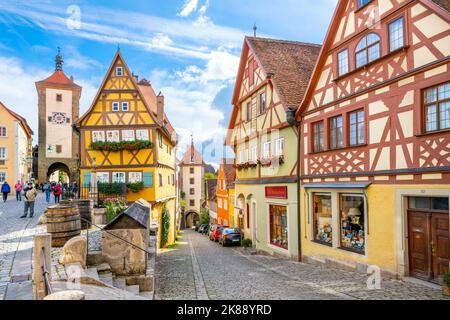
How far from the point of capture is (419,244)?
9789 millimetres

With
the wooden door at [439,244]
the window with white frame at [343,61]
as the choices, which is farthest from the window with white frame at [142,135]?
the wooden door at [439,244]

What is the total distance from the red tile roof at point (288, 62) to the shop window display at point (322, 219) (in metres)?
4.41

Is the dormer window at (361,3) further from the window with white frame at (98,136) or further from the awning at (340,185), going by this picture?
the window with white frame at (98,136)

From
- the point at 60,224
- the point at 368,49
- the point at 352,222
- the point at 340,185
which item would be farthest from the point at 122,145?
the point at 368,49

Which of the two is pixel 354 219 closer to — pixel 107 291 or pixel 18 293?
pixel 107 291

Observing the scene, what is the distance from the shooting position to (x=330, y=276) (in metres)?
11.4

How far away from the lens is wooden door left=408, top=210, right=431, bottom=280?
9.50m

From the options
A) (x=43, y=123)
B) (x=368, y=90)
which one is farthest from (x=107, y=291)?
(x=43, y=123)

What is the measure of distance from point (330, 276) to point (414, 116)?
5.46 meters

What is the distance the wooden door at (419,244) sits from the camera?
9.50m

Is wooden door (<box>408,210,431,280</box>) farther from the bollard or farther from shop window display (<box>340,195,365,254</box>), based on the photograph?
the bollard

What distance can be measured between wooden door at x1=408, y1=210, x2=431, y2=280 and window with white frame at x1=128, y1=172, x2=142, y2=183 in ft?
55.5

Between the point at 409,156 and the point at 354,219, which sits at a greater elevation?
the point at 409,156

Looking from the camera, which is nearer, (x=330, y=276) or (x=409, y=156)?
(x=409, y=156)
